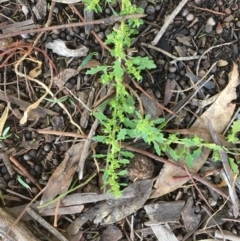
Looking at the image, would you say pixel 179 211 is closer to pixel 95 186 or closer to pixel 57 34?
pixel 95 186

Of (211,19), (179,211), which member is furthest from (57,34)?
(179,211)

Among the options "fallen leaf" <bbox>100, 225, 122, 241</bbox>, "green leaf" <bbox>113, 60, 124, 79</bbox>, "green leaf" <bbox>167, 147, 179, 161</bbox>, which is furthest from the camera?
"fallen leaf" <bbox>100, 225, 122, 241</bbox>

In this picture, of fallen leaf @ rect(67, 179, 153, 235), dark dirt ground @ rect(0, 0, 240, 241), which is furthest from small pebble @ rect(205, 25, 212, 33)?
fallen leaf @ rect(67, 179, 153, 235)

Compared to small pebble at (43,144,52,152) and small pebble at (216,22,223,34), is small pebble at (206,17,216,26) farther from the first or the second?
small pebble at (43,144,52,152)

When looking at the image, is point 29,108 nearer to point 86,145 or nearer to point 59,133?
point 59,133

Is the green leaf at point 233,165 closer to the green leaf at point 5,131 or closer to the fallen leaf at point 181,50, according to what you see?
the fallen leaf at point 181,50

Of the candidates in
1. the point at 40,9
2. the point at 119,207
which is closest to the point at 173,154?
the point at 119,207
